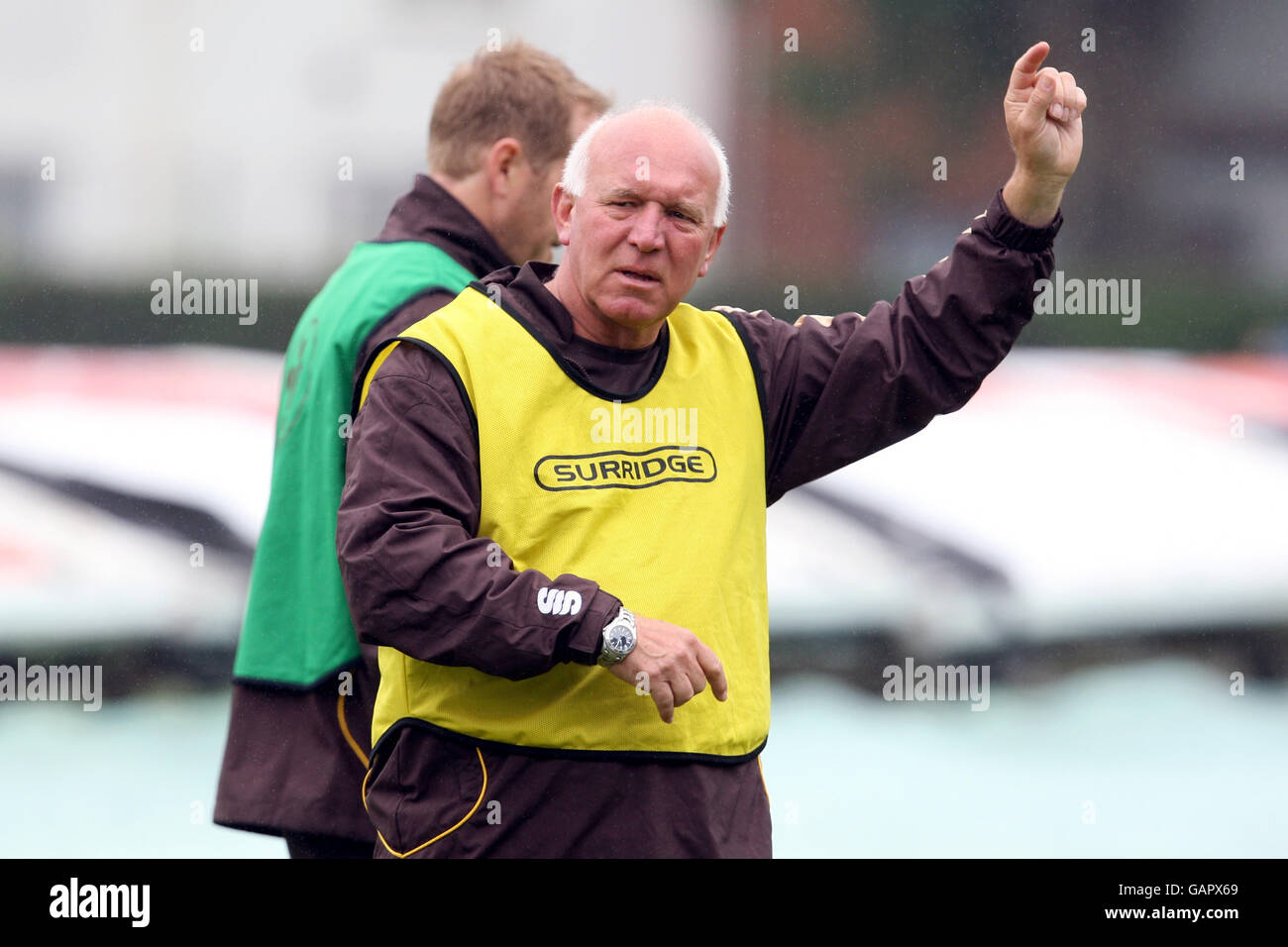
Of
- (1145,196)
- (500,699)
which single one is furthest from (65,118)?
(500,699)

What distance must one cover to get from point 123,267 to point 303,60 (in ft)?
3.43

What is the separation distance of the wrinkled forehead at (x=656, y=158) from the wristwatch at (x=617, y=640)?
50 centimetres

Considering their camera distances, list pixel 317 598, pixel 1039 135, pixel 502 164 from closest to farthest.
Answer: pixel 1039 135
pixel 317 598
pixel 502 164

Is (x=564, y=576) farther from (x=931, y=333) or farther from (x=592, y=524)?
(x=931, y=333)

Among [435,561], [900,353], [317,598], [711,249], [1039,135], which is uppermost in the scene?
[1039,135]

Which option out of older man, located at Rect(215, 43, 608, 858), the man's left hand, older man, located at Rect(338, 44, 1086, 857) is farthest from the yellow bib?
the man's left hand

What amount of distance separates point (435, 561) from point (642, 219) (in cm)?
46

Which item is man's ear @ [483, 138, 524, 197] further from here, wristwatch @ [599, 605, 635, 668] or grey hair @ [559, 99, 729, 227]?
wristwatch @ [599, 605, 635, 668]

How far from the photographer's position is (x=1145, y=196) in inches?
237

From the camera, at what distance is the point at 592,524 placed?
1.61m

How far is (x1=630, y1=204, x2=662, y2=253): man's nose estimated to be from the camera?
165 cm

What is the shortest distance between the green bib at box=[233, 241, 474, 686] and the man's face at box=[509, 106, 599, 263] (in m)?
0.20

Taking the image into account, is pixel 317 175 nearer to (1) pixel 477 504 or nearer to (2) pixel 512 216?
(2) pixel 512 216

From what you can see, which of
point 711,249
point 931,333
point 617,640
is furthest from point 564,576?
point 931,333
